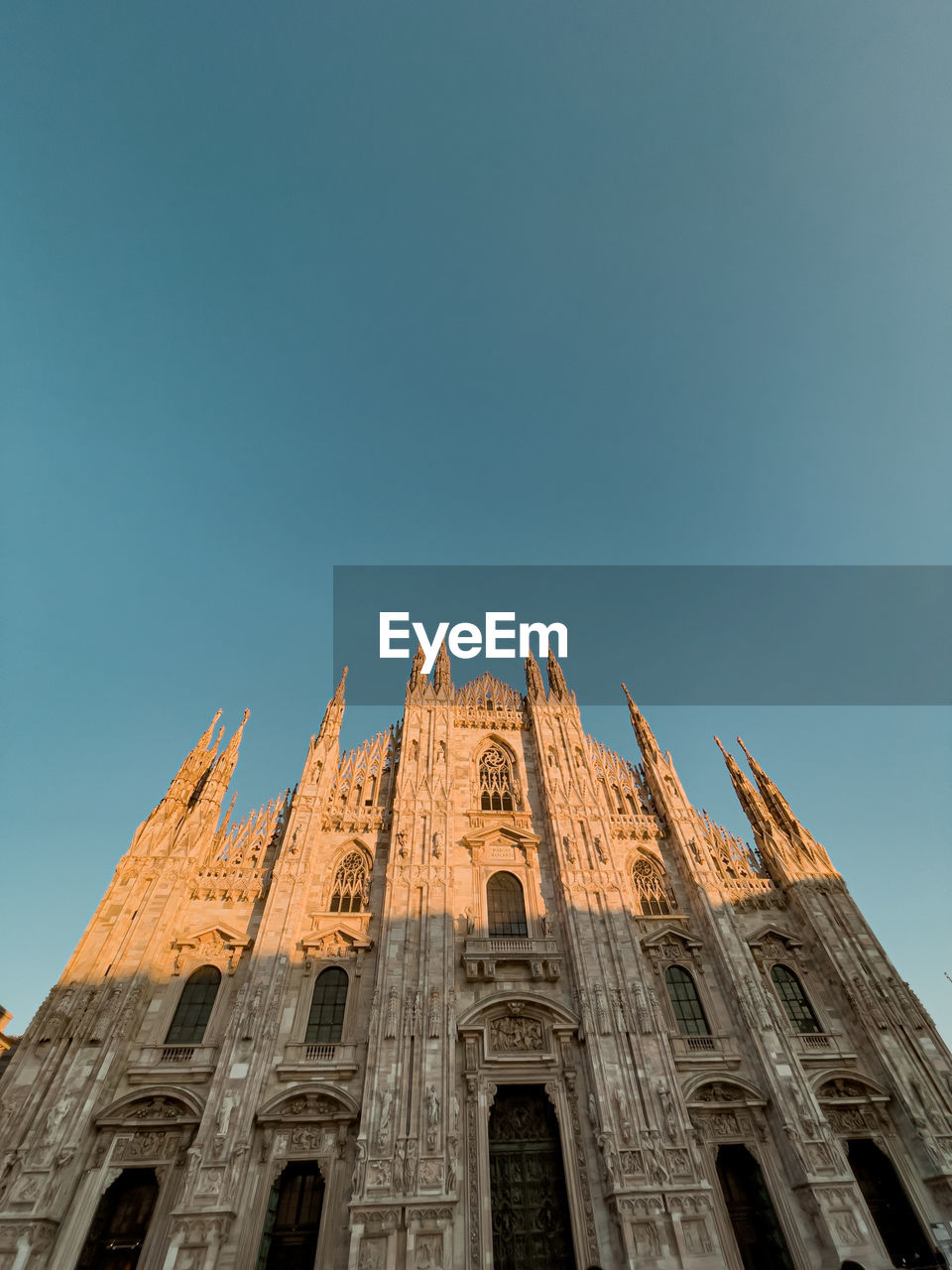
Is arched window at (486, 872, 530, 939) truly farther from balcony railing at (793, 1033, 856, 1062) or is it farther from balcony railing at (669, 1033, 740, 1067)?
balcony railing at (793, 1033, 856, 1062)

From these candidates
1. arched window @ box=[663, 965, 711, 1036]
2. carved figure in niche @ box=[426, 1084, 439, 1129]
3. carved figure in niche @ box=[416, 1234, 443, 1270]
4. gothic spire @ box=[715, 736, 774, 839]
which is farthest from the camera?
gothic spire @ box=[715, 736, 774, 839]

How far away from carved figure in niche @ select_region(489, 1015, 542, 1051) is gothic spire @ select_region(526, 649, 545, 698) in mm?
15795

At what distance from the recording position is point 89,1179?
16281 mm

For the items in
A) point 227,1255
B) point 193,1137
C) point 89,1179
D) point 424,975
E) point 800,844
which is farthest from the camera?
point 800,844

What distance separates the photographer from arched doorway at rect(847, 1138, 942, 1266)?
1706cm

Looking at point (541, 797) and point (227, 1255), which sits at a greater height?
point (541, 797)

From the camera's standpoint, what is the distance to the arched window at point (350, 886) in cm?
2333

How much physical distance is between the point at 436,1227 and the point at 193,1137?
297 inches

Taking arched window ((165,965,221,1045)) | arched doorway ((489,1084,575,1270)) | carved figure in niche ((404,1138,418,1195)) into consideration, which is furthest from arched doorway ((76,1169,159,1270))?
arched doorway ((489,1084,575,1270))

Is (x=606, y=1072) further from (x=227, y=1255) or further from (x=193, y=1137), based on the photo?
(x=193, y=1137)

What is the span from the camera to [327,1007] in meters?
20.6

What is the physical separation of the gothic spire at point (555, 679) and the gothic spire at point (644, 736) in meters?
3.93

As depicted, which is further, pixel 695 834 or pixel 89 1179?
pixel 695 834

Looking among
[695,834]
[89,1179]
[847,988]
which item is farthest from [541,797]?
[89,1179]
